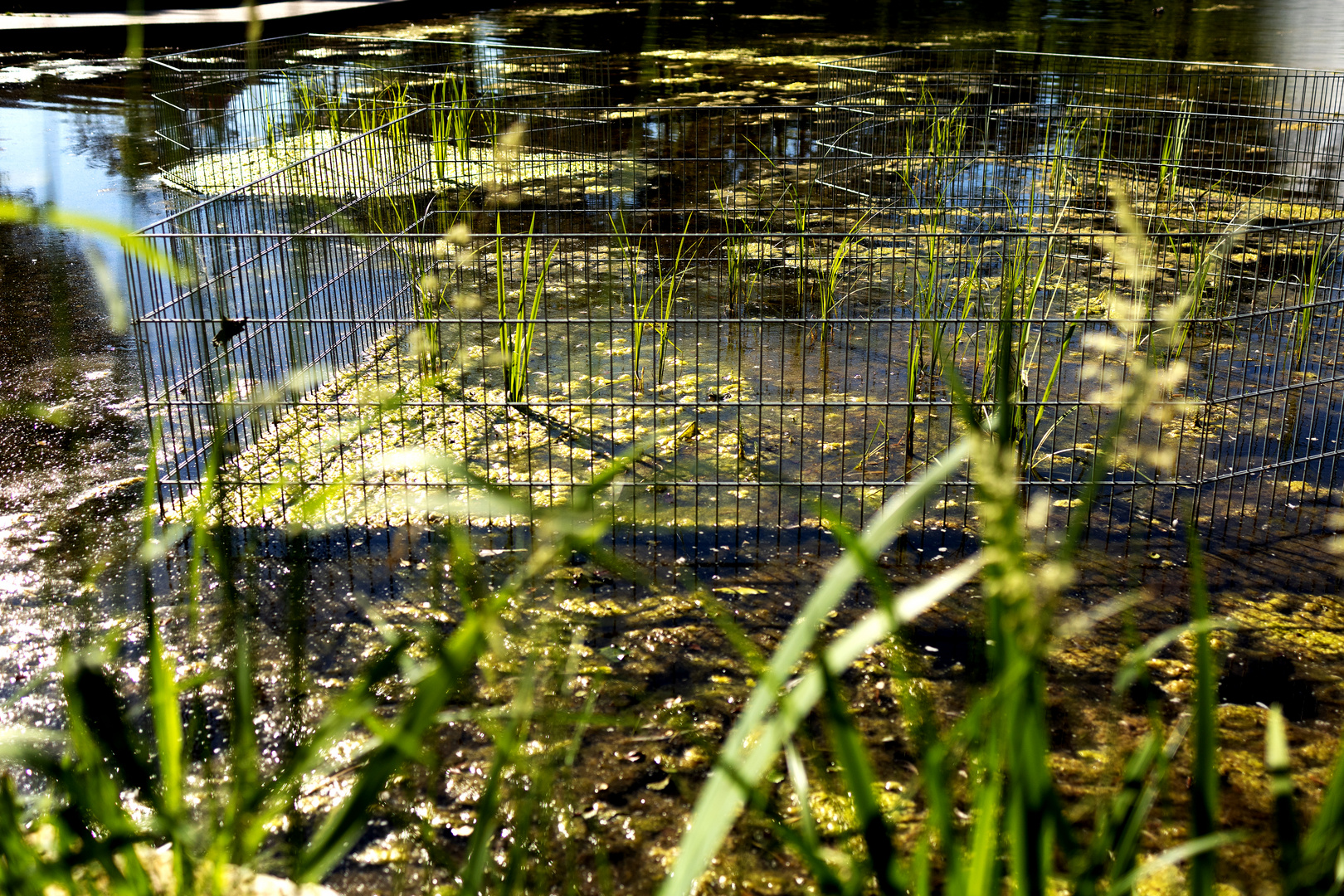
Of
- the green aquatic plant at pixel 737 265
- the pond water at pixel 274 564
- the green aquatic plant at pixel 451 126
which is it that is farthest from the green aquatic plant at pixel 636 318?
the green aquatic plant at pixel 451 126

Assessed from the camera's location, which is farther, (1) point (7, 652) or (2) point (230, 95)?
(2) point (230, 95)

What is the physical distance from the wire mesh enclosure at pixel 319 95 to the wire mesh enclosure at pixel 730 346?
343mm

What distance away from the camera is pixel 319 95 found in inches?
299

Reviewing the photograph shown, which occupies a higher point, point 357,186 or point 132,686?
point 357,186

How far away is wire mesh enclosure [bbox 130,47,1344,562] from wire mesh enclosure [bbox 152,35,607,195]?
34 centimetres

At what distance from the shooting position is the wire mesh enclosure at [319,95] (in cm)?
625

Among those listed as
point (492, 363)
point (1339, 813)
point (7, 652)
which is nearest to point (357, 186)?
point (492, 363)

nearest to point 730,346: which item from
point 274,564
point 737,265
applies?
point 737,265

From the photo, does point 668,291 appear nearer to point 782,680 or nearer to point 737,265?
point 737,265

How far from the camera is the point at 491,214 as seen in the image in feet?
18.6

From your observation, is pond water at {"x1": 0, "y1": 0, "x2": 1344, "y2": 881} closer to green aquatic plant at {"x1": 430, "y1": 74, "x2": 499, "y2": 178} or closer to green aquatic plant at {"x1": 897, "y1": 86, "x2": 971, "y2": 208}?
green aquatic plant at {"x1": 430, "y1": 74, "x2": 499, "y2": 178}

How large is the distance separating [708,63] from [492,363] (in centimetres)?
795

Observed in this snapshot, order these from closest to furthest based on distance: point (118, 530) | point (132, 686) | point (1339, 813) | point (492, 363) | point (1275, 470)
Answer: point (1339, 813) → point (132, 686) → point (118, 530) → point (1275, 470) → point (492, 363)

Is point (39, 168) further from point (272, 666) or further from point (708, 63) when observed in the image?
point (708, 63)
